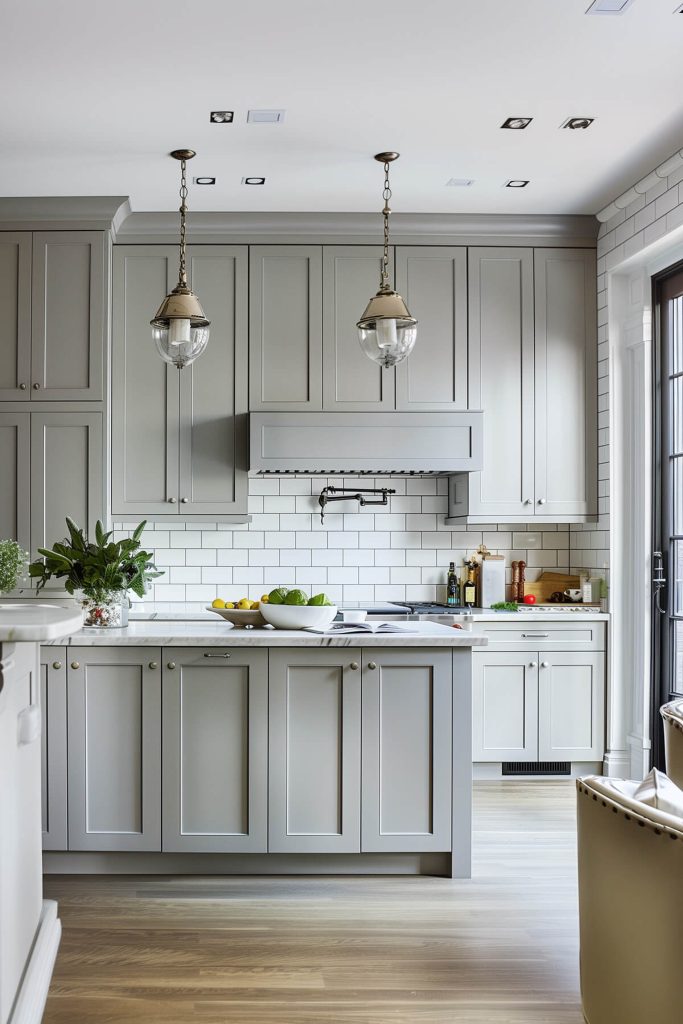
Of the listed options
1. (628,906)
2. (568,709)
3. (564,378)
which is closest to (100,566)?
(628,906)

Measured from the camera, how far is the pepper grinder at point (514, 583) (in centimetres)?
520

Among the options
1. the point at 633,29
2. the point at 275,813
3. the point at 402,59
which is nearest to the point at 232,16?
the point at 402,59

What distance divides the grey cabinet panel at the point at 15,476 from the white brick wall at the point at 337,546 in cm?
68

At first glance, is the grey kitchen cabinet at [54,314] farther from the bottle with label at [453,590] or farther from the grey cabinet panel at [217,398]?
the bottle with label at [453,590]

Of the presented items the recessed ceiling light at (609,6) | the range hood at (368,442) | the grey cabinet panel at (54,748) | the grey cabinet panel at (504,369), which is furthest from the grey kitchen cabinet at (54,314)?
the recessed ceiling light at (609,6)

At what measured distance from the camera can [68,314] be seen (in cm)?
471

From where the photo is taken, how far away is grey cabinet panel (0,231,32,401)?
4.67 m

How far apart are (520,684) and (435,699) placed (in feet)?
5.27

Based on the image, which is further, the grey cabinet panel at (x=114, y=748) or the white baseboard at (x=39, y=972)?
the grey cabinet panel at (x=114, y=748)

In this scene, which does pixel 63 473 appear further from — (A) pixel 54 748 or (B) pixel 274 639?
(B) pixel 274 639

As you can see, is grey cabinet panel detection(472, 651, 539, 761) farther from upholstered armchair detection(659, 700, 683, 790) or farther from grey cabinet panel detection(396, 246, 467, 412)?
upholstered armchair detection(659, 700, 683, 790)

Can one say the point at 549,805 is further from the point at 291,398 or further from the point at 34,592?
the point at 34,592

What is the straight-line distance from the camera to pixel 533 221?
4918 mm

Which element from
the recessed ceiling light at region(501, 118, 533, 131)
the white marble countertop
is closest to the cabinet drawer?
the white marble countertop
